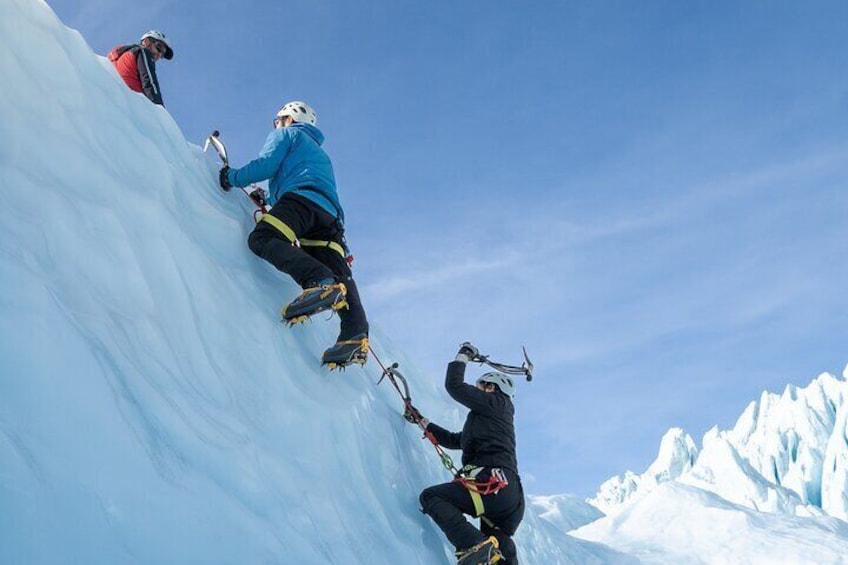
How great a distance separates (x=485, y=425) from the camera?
5.04 metres

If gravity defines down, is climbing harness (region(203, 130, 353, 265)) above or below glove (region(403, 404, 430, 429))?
above

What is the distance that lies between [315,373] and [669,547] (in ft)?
28.3

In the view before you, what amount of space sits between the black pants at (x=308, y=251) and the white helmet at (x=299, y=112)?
760 mm

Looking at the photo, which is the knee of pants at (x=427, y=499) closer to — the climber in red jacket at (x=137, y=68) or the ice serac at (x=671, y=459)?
the climber in red jacket at (x=137, y=68)

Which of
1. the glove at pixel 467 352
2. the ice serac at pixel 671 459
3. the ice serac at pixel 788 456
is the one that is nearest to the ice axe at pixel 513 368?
→ the glove at pixel 467 352

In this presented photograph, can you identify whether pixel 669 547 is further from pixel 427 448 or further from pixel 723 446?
pixel 723 446

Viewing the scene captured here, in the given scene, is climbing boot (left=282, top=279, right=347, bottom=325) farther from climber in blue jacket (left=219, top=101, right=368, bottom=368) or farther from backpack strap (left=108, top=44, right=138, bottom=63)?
backpack strap (left=108, top=44, right=138, bottom=63)

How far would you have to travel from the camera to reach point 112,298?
313 cm

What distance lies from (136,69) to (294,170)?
2490mm

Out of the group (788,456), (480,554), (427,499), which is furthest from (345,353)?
(788,456)

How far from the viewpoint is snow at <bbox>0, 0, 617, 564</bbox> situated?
88.7 inches

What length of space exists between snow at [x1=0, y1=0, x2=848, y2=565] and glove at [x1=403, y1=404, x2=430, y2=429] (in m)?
0.10

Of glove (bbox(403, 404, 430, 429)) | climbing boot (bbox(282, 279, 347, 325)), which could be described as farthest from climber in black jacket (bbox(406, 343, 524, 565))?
climbing boot (bbox(282, 279, 347, 325))

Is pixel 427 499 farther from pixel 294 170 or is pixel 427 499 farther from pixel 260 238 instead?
pixel 294 170
